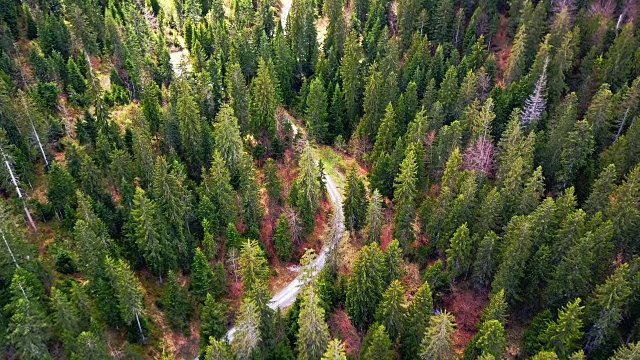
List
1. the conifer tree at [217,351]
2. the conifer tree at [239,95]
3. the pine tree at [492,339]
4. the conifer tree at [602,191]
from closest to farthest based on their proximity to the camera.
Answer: the pine tree at [492,339], the conifer tree at [217,351], the conifer tree at [602,191], the conifer tree at [239,95]

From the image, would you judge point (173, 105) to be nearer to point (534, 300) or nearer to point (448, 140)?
point (448, 140)

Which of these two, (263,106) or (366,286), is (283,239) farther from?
(263,106)

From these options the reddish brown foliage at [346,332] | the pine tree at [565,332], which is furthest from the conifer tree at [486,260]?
the reddish brown foliage at [346,332]

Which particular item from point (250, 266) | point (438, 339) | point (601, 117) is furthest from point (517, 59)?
point (250, 266)

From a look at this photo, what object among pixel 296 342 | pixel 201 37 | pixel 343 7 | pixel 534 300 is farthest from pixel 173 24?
pixel 534 300

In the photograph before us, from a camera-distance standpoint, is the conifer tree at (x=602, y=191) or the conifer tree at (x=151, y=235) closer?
the conifer tree at (x=151, y=235)

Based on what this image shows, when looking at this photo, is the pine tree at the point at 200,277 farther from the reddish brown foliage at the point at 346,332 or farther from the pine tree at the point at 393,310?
the pine tree at the point at 393,310
